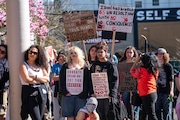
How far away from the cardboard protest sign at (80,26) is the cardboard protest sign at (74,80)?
1.58 meters

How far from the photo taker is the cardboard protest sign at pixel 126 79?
8805 millimetres

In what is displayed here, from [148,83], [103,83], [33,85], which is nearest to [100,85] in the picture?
[103,83]

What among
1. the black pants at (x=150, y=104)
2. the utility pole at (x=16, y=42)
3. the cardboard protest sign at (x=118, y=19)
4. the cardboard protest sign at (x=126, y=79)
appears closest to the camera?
the utility pole at (x=16, y=42)

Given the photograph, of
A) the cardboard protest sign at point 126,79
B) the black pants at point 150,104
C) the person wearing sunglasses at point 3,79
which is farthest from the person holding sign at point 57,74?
the black pants at point 150,104

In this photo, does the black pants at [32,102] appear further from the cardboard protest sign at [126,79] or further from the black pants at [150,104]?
the cardboard protest sign at [126,79]

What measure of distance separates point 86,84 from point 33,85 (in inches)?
42.1

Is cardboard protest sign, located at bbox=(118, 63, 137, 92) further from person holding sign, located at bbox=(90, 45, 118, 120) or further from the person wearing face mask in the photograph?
the person wearing face mask

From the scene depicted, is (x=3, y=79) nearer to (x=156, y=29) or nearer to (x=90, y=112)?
(x=90, y=112)

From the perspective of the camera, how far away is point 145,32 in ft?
134

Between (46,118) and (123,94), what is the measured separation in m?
2.79

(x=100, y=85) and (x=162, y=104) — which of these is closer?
(x=100, y=85)

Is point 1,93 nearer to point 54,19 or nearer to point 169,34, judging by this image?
point 54,19

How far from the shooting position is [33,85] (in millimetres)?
6332

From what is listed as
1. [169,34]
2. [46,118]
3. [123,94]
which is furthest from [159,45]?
[46,118]
